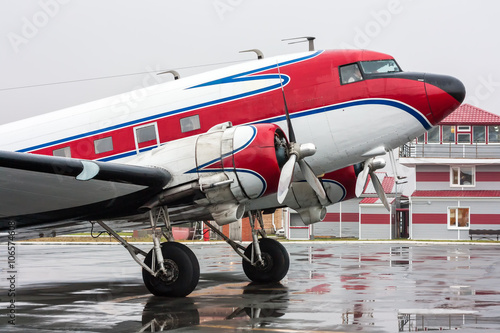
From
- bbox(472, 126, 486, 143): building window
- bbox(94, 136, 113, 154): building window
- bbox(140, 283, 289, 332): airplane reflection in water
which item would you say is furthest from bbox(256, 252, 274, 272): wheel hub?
bbox(472, 126, 486, 143): building window

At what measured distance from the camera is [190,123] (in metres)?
15.9

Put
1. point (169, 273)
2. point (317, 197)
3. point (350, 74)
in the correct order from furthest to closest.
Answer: point (317, 197)
point (350, 74)
point (169, 273)

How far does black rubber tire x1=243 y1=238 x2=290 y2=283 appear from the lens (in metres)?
18.0

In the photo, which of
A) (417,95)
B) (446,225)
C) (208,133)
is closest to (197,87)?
(208,133)

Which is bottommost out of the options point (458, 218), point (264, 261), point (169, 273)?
point (458, 218)

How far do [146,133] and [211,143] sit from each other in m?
2.59

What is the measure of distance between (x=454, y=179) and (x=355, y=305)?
44.3m

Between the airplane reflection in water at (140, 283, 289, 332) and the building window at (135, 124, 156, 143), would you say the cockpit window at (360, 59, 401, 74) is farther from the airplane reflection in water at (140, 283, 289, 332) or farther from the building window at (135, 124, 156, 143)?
the airplane reflection in water at (140, 283, 289, 332)

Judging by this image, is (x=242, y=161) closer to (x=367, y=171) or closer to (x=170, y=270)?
(x=170, y=270)

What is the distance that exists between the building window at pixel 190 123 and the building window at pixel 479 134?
42751mm

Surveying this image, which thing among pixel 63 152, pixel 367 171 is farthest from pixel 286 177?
pixel 63 152

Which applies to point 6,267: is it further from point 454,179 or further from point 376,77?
Result: point 454,179

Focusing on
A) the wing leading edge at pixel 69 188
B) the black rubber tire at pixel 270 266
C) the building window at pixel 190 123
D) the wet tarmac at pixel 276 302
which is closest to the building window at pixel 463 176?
the wet tarmac at pixel 276 302

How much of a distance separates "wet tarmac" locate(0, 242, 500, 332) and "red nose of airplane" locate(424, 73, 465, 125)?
4070mm
